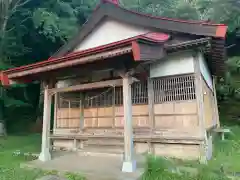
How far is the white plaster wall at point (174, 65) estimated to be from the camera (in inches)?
286

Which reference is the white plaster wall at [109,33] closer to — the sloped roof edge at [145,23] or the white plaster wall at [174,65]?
the sloped roof edge at [145,23]

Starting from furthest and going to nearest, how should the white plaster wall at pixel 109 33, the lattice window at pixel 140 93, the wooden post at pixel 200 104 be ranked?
1. the white plaster wall at pixel 109 33
2. the lattice window at pixel 140 93
3. the wooden post at pixel 200 104

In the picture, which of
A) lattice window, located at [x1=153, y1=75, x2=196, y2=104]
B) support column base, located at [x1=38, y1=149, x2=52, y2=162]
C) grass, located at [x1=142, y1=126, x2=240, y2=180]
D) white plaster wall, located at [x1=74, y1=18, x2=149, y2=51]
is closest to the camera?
grass, located at [x1=142, y1=126, x2=240, y2=180]

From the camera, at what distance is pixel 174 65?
7.47 meters

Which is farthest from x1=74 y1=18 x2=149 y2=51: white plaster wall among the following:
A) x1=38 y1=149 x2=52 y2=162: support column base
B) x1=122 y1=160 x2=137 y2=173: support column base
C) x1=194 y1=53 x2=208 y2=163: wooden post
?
x1=122 y1=160 x2=137 y2=173: support column base

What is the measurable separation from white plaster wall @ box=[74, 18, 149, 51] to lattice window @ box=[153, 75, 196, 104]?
2.14 metres

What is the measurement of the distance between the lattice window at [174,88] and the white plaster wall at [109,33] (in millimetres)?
2139

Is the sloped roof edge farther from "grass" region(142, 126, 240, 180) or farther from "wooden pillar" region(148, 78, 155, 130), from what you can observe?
"grass" region(142, 126, 240, 180)

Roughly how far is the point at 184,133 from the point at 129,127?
2021mm

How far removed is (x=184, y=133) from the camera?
6988 millimetres

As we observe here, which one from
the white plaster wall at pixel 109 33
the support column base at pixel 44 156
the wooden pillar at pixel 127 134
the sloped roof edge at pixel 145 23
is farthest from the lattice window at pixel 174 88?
the support column base at pixel 44 156

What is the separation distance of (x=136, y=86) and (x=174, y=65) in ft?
4.94

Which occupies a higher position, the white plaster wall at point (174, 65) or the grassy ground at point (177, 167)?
the white plaster wall at point (174, 65)

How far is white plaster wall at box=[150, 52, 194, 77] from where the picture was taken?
286 inches
